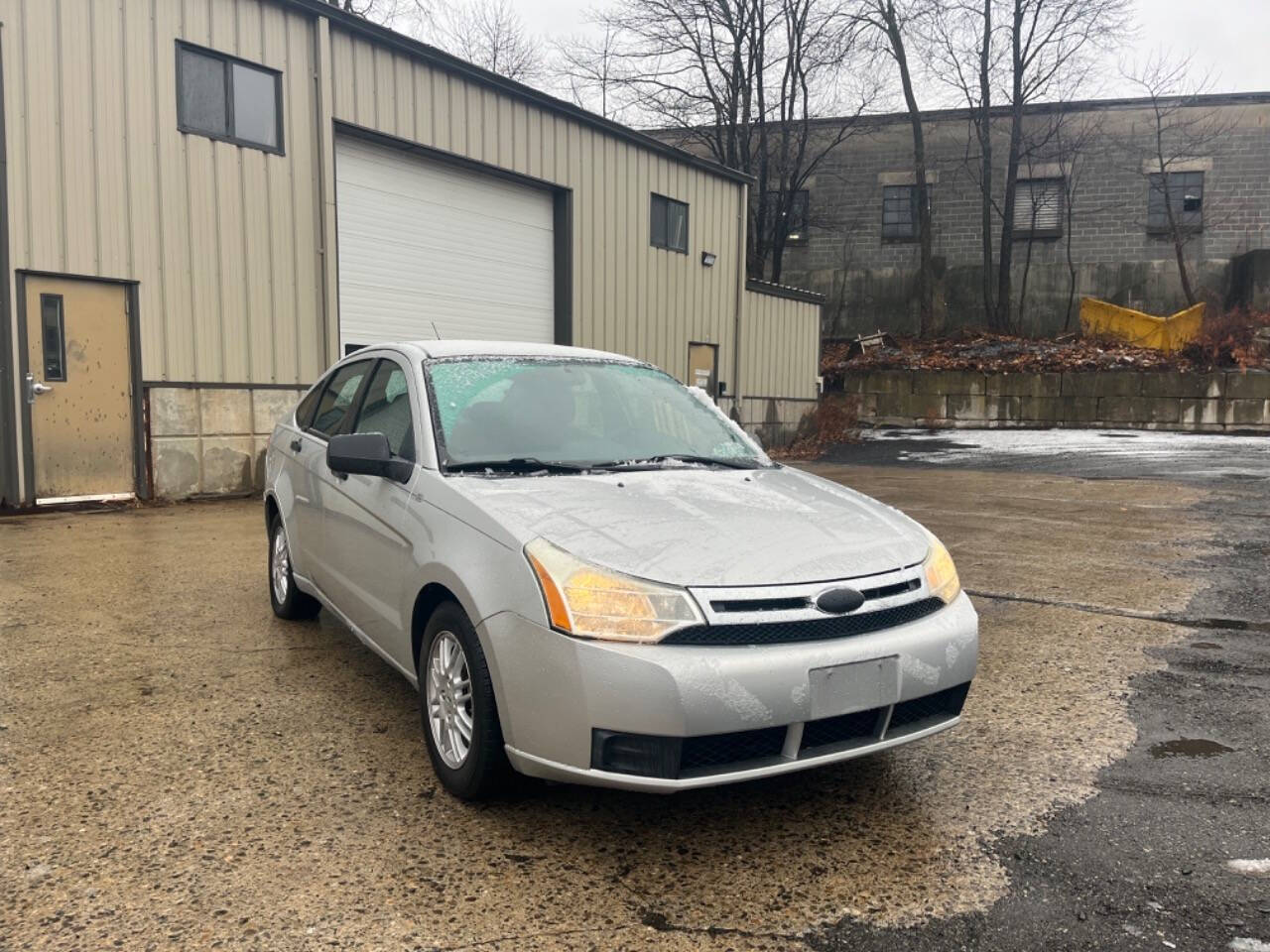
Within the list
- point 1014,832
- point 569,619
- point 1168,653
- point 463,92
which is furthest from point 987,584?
point 463,92

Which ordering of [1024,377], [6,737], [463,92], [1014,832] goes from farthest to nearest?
[1024,377]
[463,92]
[6,737]
[1014,832]

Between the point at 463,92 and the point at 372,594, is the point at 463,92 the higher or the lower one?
the higher one

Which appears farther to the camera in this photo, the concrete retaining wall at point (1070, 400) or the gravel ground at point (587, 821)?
the concrete retaining wall at point (1070, 400)

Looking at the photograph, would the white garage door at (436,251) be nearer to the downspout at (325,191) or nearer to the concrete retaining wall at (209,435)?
the downspout at (325,191)

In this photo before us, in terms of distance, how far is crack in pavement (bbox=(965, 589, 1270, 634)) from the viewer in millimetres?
5293

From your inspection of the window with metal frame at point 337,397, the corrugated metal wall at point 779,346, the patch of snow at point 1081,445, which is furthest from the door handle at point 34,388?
the patch of snow at point 1081,445

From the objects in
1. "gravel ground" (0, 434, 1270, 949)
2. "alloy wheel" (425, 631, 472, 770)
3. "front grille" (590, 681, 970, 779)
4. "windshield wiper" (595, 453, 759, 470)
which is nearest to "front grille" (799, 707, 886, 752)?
"front grille" (590, 681, 970, 779)

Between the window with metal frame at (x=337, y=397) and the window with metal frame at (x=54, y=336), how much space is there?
616 centimetres

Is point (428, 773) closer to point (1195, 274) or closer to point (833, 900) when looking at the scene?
point (833, 900)

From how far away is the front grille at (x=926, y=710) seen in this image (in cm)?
280

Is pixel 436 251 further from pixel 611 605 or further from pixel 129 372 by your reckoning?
pixel 611 605

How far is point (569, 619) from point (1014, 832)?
152cm

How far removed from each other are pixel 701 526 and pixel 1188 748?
7.01 feet

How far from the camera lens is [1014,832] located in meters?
2.85
